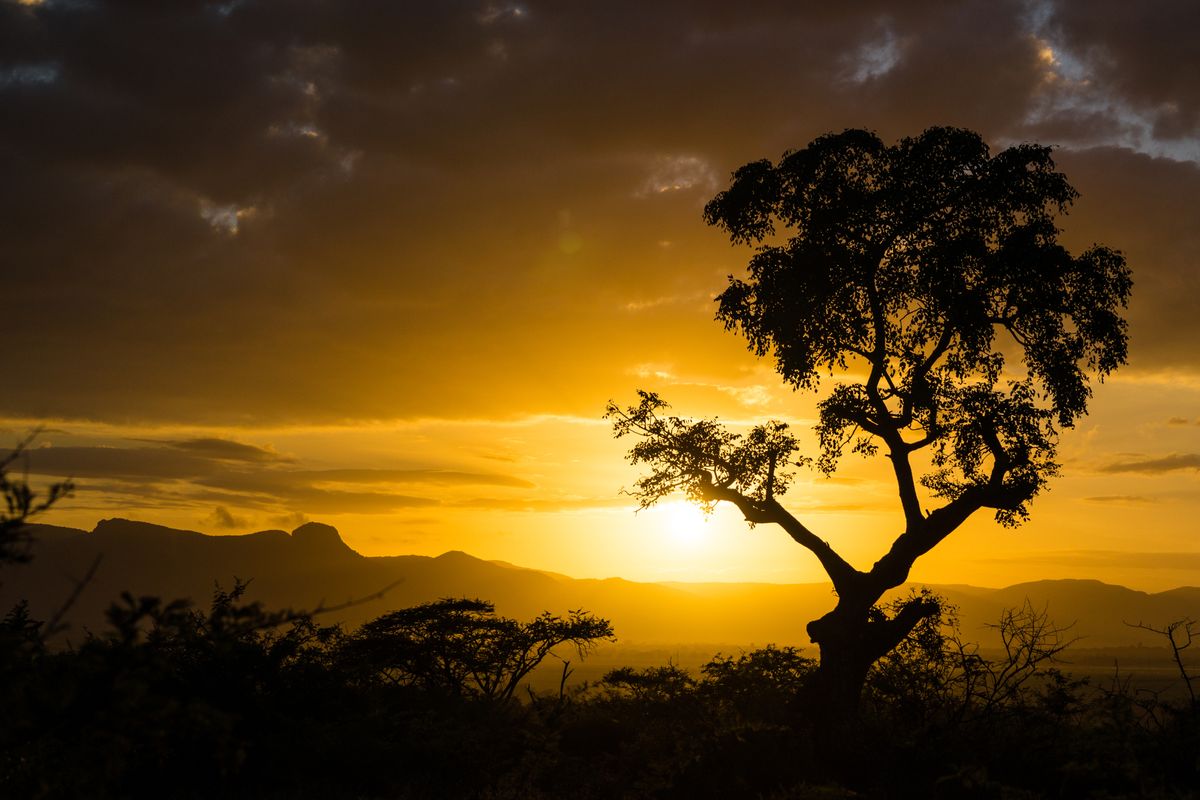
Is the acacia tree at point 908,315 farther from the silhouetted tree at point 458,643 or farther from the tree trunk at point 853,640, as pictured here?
the silhouetted tree at point 458,643

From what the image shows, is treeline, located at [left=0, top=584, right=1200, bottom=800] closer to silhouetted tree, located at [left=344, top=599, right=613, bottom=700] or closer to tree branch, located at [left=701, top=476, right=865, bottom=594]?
tree branch, located at [left=701, top=476, right=865, bottom=594]

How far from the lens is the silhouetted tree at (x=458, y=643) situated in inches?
1107

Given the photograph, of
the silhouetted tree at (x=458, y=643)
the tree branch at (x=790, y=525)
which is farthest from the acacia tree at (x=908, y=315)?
the silhouetted tree at (x=458, y=643)

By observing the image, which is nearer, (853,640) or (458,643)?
(853,640)

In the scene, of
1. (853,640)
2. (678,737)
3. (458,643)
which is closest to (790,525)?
(853,640)

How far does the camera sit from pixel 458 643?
29219 millimetres

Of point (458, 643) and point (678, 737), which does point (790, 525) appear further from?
point (458, 643)

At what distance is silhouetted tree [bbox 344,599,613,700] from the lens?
28.1 m

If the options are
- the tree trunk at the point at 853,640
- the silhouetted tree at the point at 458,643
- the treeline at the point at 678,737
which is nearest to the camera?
the treeline at the point at 678,737

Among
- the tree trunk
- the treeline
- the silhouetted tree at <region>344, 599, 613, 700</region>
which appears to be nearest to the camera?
the treeline

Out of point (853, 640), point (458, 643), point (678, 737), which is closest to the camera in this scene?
point (678, 737)

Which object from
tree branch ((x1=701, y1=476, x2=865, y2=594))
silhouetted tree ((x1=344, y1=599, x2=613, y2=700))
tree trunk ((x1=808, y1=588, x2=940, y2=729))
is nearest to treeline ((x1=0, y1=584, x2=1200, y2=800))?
tree trunk ((x1=808, y1=588, x2=940, y2=729))

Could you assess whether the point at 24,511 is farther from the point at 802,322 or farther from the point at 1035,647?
the point at 802,322

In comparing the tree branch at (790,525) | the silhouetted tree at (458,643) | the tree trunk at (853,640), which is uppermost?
the tree branch at (790,525)
